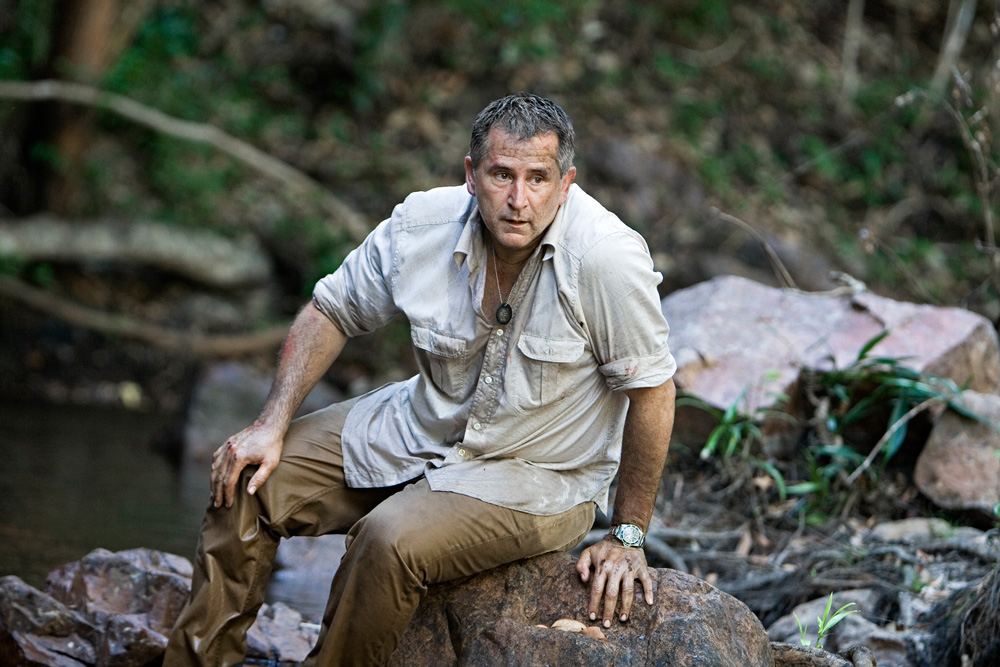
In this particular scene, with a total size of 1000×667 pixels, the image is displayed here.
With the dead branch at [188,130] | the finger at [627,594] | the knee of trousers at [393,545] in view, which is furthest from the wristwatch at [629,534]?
the dead branch at [188,130]

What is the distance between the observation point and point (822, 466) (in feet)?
15.0

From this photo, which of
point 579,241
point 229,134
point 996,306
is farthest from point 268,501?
point 229,134

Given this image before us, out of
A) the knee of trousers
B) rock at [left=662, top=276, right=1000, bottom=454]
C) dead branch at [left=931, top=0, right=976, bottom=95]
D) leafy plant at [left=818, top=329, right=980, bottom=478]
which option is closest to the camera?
the knee of trousers

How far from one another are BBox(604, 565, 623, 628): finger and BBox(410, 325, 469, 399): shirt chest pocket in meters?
0.60

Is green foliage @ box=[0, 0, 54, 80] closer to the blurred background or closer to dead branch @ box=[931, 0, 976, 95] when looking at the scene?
the blurred background

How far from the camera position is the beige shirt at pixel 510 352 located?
8.55 feet

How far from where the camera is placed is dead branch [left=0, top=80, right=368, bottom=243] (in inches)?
300

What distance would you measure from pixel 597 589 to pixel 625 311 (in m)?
0.67

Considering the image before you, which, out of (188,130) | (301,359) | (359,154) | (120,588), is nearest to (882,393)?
(301,359)

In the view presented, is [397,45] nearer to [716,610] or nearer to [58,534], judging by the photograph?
[58,534]

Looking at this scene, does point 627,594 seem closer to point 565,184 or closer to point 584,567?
point 584,567

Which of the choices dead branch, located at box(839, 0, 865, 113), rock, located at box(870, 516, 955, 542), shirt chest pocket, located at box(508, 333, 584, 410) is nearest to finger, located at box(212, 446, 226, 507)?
shirt chest pocket, located at box(508, 333, 584, 410)

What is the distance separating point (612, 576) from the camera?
2.58m

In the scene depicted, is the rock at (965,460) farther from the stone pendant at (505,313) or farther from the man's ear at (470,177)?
the man's ear at (470,177)
